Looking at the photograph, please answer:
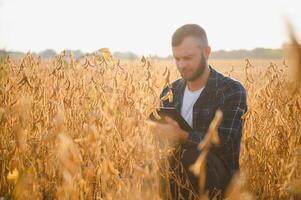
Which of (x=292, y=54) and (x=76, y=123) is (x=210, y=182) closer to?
(x=76, y=123)

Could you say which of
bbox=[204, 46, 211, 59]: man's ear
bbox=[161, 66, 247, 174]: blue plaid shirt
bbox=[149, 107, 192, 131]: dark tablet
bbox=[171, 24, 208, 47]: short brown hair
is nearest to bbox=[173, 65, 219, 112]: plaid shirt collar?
bbox=[161, 66, 247, 174]: blue plaid shirt

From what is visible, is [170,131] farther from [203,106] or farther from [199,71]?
[199,71]

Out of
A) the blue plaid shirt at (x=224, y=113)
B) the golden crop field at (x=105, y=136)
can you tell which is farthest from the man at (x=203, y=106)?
the golden crop field at (x=105, y=136)

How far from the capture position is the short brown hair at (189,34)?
2.53 metres

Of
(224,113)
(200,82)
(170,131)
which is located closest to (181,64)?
(200,82)

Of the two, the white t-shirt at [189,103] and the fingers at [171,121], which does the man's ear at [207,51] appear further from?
the fingers at [171,121]

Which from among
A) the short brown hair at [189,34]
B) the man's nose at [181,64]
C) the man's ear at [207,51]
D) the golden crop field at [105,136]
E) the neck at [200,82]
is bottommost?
the golden crop field at [105,136]

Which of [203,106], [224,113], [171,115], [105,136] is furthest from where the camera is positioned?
[203,106]

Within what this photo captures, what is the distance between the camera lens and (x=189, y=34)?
253 cm

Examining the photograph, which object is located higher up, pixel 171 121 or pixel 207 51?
pixel 207 51

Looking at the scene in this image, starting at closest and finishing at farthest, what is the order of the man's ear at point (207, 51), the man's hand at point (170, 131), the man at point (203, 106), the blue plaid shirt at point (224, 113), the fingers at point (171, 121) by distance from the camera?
1. the man's hand at point (170, 131)
2. the fingers at point (171, 121)
3. the man at point (203, 106)
4. the blue plaid shirt at point (224, 113)
5. the man's ear at point (207, 51)

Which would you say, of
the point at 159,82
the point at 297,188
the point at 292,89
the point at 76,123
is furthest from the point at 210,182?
the point at 159,82

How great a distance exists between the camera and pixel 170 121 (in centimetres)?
206

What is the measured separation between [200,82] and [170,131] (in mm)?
719
